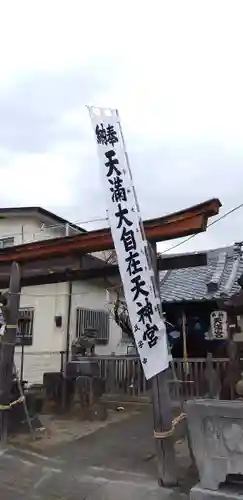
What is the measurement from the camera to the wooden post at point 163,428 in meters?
6.01

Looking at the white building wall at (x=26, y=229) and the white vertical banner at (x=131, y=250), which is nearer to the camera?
the white vertical banner at (x=131, y=250)

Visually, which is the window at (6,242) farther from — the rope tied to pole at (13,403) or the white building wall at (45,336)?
the rope tied to pole at (13,403)

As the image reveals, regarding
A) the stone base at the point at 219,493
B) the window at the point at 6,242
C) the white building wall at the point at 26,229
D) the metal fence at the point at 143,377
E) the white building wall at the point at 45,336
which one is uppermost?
the white building wall at the point at 26,229

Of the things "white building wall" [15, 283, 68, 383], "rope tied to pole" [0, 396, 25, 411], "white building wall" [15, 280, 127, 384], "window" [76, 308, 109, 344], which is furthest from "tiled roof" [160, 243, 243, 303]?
"rope tied to pole" [0, 396, 25, 411]

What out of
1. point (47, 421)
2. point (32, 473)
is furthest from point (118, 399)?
point (32, 473)

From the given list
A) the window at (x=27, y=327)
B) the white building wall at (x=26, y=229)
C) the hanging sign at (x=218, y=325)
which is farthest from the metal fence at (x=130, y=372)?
the white building wall at (x=26, y=229)

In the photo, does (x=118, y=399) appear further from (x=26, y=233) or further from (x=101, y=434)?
(x=26, y=233)

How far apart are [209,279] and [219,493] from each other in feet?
40.0

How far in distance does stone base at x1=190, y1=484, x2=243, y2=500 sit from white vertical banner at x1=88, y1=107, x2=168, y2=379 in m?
1.50

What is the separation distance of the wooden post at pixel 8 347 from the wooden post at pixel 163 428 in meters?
3.63

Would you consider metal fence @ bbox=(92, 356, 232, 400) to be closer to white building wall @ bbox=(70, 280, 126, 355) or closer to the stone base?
white building wall @ bbox=(70, 280, 126, 355)

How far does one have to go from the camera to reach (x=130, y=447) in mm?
8375

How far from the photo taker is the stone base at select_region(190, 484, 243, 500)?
5102 millimetres

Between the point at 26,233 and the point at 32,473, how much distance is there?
10.7m
